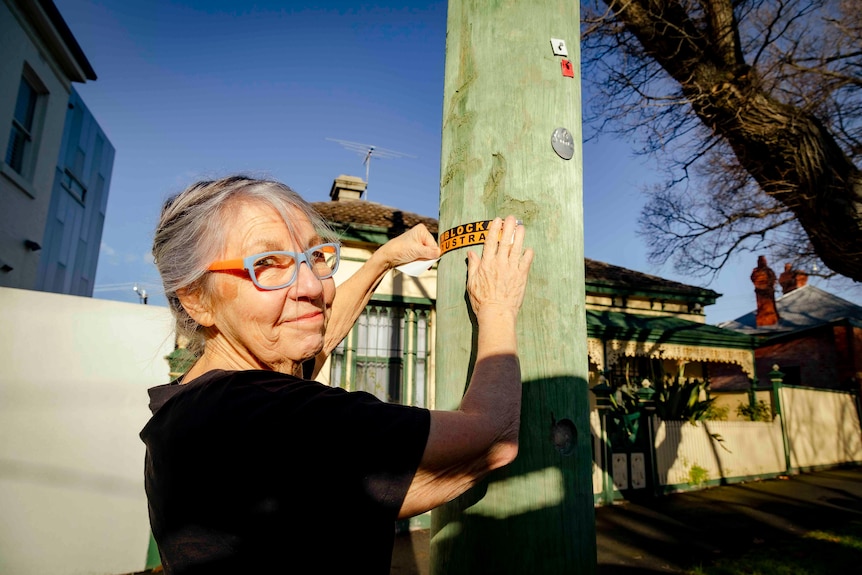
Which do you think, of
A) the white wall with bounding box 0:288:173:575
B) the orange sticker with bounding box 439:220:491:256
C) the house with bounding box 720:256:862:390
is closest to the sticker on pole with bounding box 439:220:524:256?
the orange sticker with bounding box 439:220:491:256

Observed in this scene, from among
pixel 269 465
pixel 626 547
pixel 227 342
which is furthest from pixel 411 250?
pixel 626 547

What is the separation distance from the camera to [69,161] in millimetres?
15070

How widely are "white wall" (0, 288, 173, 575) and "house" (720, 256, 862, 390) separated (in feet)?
41.8

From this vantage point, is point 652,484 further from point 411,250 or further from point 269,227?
point 269,227

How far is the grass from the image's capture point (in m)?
4.67

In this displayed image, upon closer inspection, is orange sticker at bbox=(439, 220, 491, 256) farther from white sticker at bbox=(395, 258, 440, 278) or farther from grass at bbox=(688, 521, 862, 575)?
grass at bbox=(688, 521, 862, 575)

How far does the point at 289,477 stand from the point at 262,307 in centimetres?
45

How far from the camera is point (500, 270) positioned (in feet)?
3.91

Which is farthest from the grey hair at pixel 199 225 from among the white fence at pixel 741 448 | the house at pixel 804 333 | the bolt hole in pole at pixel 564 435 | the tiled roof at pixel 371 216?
the house at pixel 804 333

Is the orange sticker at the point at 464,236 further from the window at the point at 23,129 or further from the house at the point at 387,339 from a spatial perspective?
the window at the point at 23,129

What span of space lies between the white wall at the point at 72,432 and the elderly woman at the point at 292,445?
442 centimetres

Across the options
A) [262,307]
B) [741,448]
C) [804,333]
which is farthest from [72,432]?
[804,333]

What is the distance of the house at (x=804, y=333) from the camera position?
1691 centimetres

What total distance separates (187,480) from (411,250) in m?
1.04
